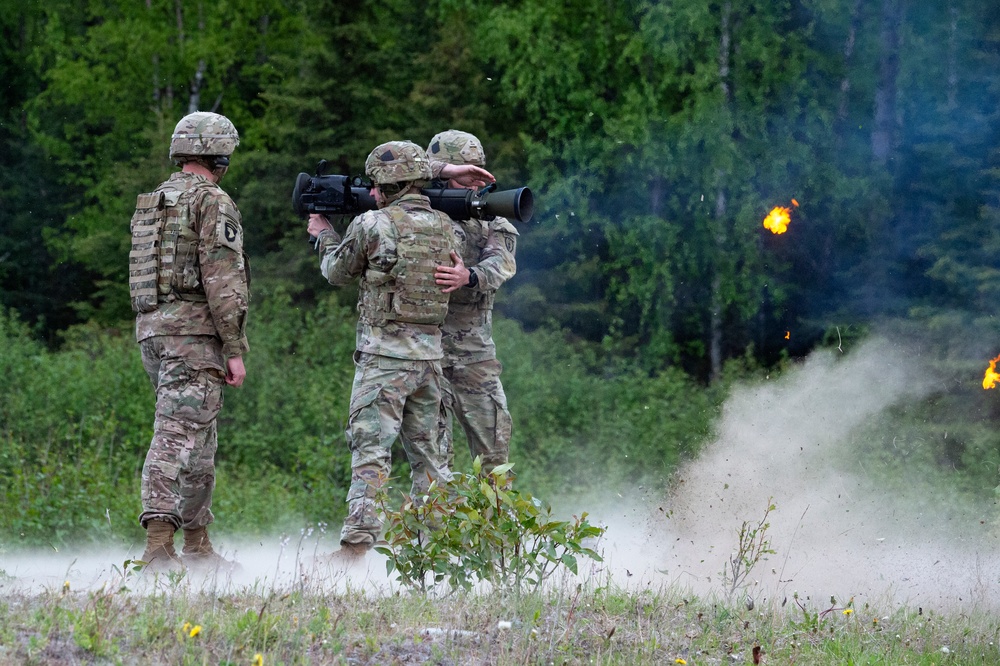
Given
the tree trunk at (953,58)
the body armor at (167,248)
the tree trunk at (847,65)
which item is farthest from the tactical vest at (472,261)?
the tree trunk at (847,65)

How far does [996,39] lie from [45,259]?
17.0m

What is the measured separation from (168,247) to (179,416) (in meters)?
0.91

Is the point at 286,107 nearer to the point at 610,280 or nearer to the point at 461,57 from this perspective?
the point at 461,57

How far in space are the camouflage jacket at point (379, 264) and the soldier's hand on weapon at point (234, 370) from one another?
0.70 meters

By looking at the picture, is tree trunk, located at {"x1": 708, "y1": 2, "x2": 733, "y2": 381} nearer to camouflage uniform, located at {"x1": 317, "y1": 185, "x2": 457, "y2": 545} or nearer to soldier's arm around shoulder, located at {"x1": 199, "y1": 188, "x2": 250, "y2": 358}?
camouflage uniform, located at {"x1": 317, "y1": 185, "x2": 457, "y2": 545}

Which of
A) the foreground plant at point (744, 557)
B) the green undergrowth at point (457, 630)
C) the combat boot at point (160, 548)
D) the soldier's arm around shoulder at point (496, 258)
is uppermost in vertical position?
the soldier's arm around shoulder at point (496, 258)

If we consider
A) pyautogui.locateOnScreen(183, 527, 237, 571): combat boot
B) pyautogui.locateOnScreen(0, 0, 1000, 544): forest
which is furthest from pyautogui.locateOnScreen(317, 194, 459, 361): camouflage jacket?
pyautogui.locateOnScreen(0, 0, 1000, 544): forest

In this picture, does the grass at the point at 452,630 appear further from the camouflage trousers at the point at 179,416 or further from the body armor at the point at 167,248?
the body armor at the point at 167,248

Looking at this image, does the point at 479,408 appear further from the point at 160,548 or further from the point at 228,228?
the point at 160,548

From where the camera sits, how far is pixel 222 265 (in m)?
6.75

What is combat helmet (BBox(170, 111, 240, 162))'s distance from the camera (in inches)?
267

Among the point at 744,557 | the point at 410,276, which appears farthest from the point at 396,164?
the point at 744,557

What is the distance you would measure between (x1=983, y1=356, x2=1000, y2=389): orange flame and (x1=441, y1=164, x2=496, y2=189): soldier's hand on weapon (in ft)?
18.9

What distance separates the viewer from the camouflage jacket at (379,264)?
7.06 meters
